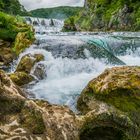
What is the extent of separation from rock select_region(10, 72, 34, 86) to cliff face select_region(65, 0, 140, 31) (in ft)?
114

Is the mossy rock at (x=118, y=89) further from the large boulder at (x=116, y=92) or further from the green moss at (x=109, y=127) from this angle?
the green moss at (x=109, y=127)

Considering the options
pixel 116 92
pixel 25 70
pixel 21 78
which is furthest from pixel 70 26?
pixel 116 92

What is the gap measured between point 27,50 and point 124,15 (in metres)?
36.7

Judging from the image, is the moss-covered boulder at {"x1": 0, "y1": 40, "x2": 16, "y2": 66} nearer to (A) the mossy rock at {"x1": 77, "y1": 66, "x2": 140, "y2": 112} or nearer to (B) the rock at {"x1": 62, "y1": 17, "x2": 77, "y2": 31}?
(A) the mossy rock at {"x1": 77, "y1": 66, "x2": 140, "y2": 112}

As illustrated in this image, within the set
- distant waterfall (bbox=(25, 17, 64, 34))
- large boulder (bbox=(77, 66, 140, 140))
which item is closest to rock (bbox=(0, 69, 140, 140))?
large boulder (bbox=(77, 66, 140, 140))

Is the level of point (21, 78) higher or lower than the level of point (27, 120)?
lower

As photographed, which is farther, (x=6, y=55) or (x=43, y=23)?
(x=43, y=23)

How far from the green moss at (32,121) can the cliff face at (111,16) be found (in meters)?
44.4

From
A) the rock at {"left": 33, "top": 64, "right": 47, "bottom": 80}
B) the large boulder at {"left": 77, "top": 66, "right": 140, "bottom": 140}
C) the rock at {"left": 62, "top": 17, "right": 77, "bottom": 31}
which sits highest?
the large boulder at {"left": 77, "top": 66, "right": 140, "bottom": 140}

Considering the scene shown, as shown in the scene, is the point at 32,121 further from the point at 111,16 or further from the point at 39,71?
the point at 111,16

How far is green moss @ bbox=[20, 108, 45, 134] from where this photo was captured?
4.16 meters

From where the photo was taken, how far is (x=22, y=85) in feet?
45.1

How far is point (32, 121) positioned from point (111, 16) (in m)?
55.9

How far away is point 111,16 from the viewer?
193 ft
